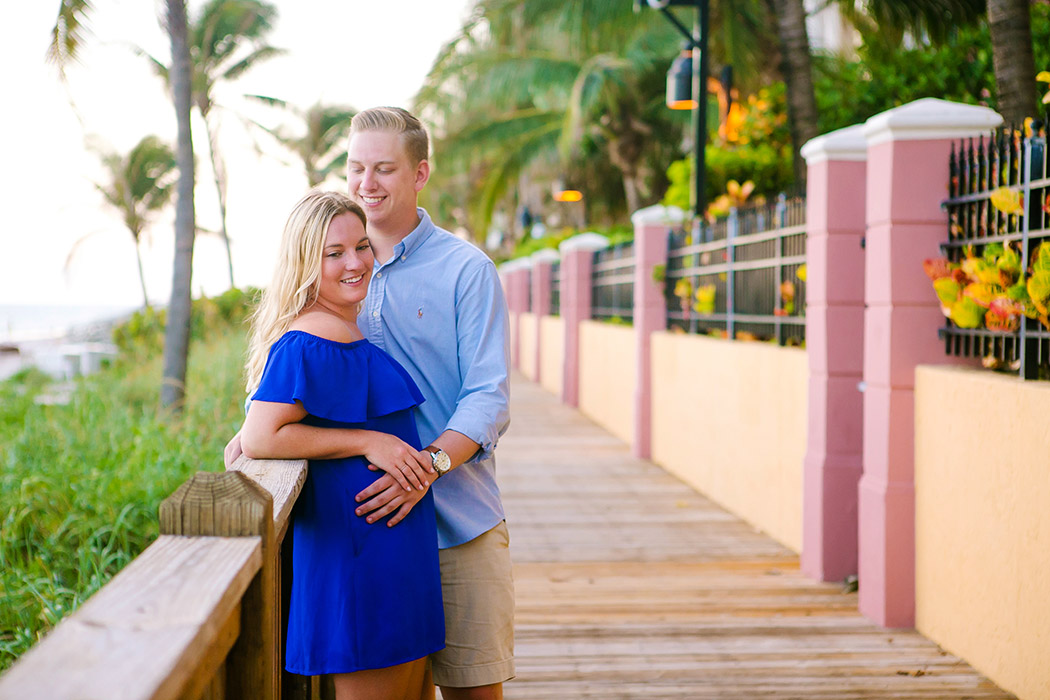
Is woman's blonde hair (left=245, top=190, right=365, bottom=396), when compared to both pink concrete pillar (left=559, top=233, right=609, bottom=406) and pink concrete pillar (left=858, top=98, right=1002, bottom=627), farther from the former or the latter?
pink concrete pillar (left=559, top=233, right=609, bottom=406)

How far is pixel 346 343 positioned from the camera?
A: 2.20m

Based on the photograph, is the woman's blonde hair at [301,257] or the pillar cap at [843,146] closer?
the woman's blonde hair at [301,257]

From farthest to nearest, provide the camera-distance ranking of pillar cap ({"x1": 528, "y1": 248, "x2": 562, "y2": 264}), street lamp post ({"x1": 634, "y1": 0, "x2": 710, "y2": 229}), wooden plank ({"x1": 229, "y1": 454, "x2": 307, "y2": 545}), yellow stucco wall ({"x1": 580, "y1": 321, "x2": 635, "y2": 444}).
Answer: pillar cap ({"x1": 528, "y1": 248, "x2": 562, "y2": 264}) → yellow stucco wall ({"x1": 580, "y1": 321, "x2": 635, "y2": 444}) → street lamp post ({"x1": 634, "y1": 0, "x2": 710, "y2": 229}) → wooden plank ({"x1": 229, "y1": 454, "x2": 307, "y2": 545})

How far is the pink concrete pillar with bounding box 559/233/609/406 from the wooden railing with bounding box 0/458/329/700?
1261cm

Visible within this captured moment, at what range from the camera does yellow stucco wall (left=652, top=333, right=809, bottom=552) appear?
6.44 meters

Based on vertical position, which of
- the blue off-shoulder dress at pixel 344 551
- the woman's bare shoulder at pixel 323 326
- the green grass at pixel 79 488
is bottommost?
the green grass at pixel 79 488

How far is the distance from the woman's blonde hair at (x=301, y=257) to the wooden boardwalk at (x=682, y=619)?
2.28 m

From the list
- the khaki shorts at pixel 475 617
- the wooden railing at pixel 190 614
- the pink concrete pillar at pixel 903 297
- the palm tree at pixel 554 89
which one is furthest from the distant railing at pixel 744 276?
the palm tree at pixel 554 89

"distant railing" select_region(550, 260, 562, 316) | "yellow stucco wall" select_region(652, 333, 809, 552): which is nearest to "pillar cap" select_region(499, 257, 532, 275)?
"distant railing" select_region(550, 260, 562, 316)

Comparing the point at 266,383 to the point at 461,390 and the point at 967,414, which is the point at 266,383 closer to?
the point at 461,390

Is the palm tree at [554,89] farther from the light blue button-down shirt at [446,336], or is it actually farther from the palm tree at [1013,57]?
the light blue button-down shirt at [446,336]

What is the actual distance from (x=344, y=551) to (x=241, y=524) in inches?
17.0

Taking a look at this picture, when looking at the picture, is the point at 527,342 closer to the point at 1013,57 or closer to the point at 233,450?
the point at 1013,57

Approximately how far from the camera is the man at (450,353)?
2.52 meters
